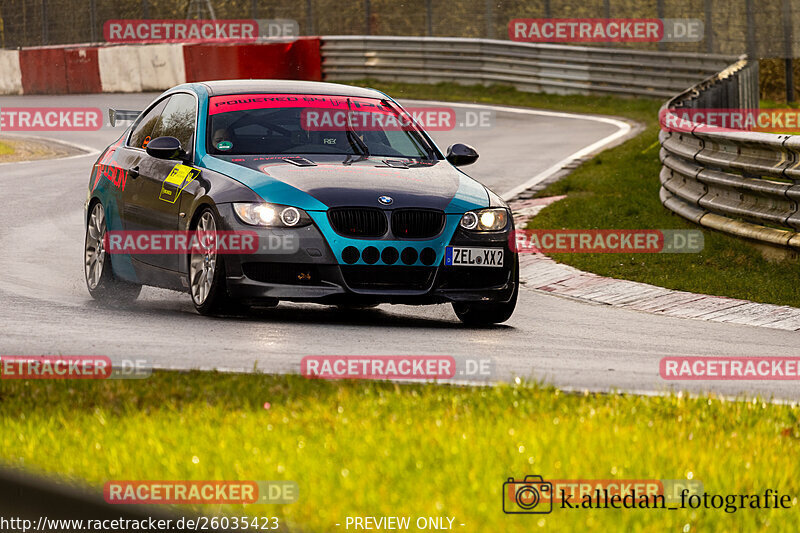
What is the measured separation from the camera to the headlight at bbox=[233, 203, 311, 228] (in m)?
8.56

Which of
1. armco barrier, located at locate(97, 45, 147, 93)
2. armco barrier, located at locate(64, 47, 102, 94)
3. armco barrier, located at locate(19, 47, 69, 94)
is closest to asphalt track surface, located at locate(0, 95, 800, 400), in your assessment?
armco barrier, located at locate(97, 45, 147, 93)

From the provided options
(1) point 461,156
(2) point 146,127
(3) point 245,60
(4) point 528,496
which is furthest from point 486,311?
(3) point 245,60

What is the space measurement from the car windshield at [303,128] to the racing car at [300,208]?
0.01 metres

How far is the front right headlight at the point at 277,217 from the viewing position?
8.56 metres

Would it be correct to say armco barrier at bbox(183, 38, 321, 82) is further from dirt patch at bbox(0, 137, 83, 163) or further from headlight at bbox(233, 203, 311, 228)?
headlight at bbox(233, 203, 311, 228)

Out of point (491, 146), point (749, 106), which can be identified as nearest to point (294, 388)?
point (491, 146)

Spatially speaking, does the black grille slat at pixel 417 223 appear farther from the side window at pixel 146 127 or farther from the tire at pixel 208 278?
the side window at pixel 146 127

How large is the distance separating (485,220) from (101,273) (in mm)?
3137

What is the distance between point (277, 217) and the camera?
857cm

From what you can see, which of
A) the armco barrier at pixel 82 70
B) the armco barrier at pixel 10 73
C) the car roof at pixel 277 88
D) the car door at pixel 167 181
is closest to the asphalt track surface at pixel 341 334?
the car door at pixel 167 181

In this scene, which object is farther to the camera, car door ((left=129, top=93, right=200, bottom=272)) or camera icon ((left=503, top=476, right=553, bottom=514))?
car door ((left=129, top=93, right=200, bottom=272))

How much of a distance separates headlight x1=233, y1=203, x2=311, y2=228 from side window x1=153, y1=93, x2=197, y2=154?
1277 mm

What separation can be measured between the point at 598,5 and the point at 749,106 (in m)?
10.9

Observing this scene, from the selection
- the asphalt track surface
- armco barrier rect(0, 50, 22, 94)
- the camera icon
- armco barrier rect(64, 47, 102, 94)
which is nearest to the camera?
the camera icon
